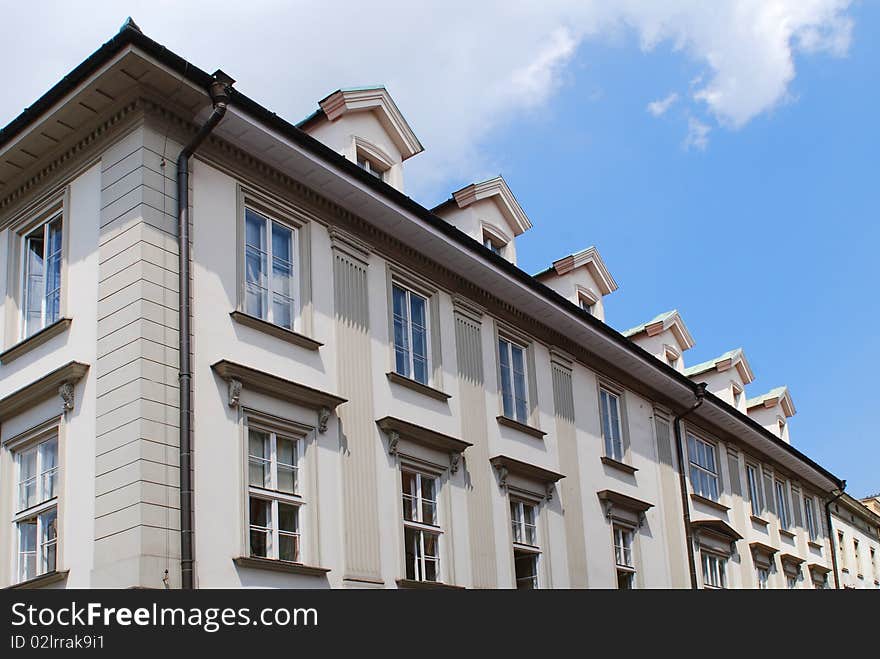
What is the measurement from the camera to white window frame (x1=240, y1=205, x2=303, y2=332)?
17625 mm

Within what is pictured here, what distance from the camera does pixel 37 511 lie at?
1614 cm

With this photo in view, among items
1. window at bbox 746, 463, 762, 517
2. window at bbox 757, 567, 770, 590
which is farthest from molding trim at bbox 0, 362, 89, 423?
window at bbox 746, 463, 762, 517

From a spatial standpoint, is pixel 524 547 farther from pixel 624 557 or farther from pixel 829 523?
pixel 829 523

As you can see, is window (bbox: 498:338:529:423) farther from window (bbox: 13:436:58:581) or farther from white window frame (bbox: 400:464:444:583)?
window (bbox: 13:436:58:581)

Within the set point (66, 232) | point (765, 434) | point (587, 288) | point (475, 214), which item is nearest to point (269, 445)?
point (66, 232)

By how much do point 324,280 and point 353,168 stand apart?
1.88m

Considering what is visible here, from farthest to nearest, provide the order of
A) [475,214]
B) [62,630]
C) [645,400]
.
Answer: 1. [645,400]
2. [475,214]
3. [62,630]

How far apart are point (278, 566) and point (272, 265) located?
4.68 m

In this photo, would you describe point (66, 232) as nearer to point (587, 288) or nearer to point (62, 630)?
point (62, 630)

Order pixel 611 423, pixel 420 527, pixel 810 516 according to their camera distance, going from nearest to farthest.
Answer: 1. pixel 420 527
2. pixel 611 423
3. pixel 810 516

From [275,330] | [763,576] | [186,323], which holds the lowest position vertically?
[763,576]

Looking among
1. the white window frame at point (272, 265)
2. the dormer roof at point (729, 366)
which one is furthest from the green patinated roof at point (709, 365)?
the white window frame at point (272, 265)

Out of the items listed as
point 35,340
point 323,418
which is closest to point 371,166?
point 323,418

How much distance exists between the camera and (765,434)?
34781 mm
